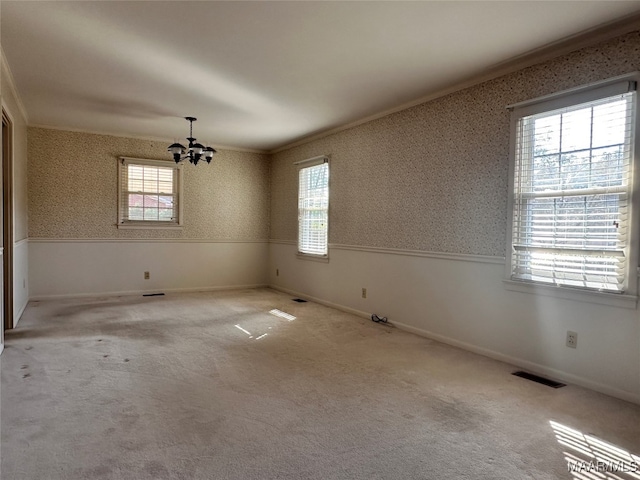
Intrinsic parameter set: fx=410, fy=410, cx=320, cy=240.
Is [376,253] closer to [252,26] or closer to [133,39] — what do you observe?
[252,26]

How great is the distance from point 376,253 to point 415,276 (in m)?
0.68

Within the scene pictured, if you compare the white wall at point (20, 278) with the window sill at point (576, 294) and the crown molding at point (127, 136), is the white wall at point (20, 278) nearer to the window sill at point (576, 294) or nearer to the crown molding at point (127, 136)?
the crown molding at point (127, 136)

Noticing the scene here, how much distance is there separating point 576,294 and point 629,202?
72 cm

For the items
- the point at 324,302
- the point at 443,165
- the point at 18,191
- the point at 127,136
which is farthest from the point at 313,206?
the point at 18,191

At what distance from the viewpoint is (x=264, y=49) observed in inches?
124

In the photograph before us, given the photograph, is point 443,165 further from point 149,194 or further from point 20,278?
point 20,278

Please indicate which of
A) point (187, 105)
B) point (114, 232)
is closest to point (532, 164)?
point (187, 105)

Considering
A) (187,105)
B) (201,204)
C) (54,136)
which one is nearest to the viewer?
(187,105)

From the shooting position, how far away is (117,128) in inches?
234

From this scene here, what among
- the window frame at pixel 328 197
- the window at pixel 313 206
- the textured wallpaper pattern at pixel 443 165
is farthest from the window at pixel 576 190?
the window at pixel 313 206

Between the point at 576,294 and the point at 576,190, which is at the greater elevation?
the point at 576,190

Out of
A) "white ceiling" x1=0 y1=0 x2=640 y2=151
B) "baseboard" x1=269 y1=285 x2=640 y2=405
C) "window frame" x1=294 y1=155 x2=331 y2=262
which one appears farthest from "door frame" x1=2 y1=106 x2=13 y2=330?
"baseboard" x1=269 y1=285 x2=640 y2=405

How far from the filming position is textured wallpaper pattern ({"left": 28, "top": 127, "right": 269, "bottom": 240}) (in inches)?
229

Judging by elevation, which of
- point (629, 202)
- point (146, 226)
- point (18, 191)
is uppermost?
point (18, 191)
